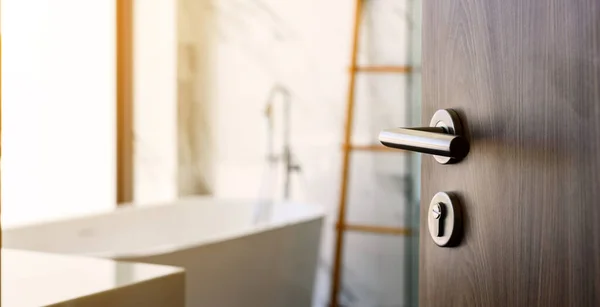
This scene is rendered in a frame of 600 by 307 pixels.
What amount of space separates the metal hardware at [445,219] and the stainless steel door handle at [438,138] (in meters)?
0.04

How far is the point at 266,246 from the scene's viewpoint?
9.12 ft

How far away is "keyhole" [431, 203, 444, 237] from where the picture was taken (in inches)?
31.5

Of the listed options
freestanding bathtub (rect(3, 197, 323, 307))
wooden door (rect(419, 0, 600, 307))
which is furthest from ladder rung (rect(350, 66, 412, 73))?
wooden door (rect(419, 0, 600, 307))

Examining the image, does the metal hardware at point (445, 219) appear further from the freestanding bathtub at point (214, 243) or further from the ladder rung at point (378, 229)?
the ladder rung at point (378, 229)

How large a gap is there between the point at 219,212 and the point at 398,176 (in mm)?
934

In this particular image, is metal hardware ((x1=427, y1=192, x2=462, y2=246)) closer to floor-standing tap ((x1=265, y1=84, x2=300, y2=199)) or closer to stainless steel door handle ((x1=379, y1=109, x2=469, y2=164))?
stainless steel door handle ((x1=379, y1=109, x2=469, y2=164))

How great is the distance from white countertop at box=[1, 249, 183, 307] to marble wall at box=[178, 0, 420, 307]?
2039mm

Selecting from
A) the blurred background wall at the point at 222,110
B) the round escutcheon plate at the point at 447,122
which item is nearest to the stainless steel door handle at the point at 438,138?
the round escutcheon plate at the point at 447,122

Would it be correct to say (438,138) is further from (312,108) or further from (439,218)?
(312,108)

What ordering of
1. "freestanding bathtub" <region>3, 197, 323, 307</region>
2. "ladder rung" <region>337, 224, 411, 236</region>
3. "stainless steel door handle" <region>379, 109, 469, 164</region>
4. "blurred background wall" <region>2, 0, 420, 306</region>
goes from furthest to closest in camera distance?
1. "ladder rung" <region>337, 224, 411, 236</region>
2. "blurred background wall" <region>2, 0, 420, 306</region>
3. "freestanding bathtub" <region>3, 197, 323, 307</region>
4. "stainless steel door handle" <region>379, 109, 469, 164</region>

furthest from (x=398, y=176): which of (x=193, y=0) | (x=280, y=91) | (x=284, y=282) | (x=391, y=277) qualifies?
(x=193, y=0)

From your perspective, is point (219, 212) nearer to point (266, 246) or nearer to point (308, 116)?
point (308, 116)

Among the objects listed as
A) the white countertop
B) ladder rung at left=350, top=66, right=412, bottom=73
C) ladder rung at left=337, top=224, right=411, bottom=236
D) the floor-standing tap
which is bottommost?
ladder rung at left=337, top=224, right=411, bottom=236

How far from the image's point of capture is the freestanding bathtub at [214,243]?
2.42 meters
